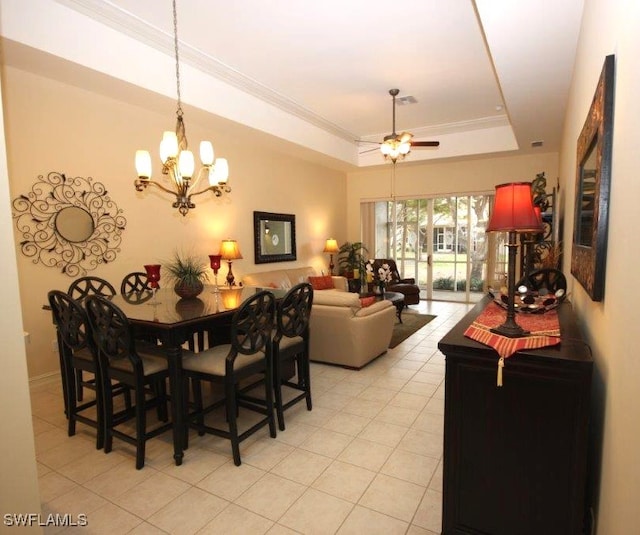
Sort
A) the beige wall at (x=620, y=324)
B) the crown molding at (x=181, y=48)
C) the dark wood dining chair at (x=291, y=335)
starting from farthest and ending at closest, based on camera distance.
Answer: the crown molding at (x=181, y=48)
the dark wood dining chair at (x=291, y=335)
the beige wall at (x=620, y=324)

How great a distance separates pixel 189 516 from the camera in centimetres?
196

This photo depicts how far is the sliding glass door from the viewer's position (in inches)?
309

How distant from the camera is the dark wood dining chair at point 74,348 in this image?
8.06 ft

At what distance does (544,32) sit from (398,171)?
541 cm

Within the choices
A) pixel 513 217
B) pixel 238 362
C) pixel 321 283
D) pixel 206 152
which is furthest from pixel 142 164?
pixel 321 283

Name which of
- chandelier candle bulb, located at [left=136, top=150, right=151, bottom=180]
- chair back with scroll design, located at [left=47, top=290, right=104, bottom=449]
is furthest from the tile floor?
chandelier candle bulb, located at [left=136, top=150, right=151, bottom=180]

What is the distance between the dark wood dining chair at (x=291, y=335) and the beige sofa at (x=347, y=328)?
84cm

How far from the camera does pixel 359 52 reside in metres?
3.88

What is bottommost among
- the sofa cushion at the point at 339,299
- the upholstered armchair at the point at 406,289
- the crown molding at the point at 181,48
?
the upholstered armchair at the point at 406,289

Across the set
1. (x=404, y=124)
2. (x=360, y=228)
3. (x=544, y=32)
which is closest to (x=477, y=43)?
(x=544, y=32)

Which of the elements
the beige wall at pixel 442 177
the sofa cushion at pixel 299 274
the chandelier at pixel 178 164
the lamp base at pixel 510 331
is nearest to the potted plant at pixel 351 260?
the beige wall at pixel 442 177

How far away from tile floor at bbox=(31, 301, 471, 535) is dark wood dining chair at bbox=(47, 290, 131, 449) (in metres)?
0.16

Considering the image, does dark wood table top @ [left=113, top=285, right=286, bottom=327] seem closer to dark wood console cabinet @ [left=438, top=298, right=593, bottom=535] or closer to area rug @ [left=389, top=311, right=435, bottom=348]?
dark wood console cabinet @ [left=438, top=298, right=593, bottom=535]

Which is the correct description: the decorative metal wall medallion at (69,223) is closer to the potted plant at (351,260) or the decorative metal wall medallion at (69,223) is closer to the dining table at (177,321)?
the dining table at (177,321)
